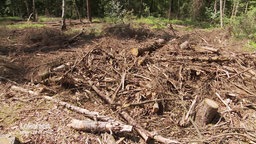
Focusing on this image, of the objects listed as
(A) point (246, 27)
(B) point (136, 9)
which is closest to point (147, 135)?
(A) point (246, 27)

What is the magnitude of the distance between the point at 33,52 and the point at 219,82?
570 cm

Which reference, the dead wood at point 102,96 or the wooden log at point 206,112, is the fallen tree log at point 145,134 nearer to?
the dead wood at point 102,96

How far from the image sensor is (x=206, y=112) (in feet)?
13.3

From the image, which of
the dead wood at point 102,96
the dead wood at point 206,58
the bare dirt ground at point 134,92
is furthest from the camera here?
the dead wood at point 206,58

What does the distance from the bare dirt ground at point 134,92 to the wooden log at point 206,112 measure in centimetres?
6


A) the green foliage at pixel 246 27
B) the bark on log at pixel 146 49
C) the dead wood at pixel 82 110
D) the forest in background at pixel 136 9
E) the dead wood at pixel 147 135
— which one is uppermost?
the forest in background at pixel 136 9

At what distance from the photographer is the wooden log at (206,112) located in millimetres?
4012

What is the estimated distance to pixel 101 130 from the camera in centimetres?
362

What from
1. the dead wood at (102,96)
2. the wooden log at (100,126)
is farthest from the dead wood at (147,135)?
the dead wood at (102,96)

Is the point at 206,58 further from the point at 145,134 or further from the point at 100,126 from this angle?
the point at 100,126

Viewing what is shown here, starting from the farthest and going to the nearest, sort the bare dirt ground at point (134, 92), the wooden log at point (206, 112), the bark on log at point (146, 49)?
the bark on log at point (146, 49)
the wooden log at point (206, 112)
the bare dirt ground at point (134, 92)

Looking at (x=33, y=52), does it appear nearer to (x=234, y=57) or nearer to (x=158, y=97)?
(x=158, y=97)

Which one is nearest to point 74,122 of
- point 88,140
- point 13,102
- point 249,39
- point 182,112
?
point 88,140

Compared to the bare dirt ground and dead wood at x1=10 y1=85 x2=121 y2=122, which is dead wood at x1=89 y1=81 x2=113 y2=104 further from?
dead wood at x1=10 y1=85 x2=121 y2=122
